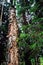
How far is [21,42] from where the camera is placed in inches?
277

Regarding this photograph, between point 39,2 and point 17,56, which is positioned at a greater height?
point 39,2

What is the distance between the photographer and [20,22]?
8.62 meters

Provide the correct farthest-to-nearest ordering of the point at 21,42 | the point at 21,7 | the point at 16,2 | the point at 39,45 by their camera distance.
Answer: the point at 16,2, the point at 21,7, the point at 21,42, the point at 39,45

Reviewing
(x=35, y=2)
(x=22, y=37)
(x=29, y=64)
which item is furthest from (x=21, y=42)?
(x=35, y=2)

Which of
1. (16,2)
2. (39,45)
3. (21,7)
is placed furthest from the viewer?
(16,2)

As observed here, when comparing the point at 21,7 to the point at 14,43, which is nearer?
the point at 14,43

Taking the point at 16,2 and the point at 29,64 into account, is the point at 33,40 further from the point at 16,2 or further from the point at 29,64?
the point at 16,2

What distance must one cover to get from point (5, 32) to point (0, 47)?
0.70m

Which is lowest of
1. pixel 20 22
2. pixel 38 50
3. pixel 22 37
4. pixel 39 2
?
pixel 38 50

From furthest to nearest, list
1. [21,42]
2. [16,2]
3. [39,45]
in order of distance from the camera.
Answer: [16,2]
[21,42]
[39,45]

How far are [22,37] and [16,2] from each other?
2.37 m

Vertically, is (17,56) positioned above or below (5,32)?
below

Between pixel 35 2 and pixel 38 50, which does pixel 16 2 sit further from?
pixel 38 50

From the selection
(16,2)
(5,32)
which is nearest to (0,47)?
(5,32)
